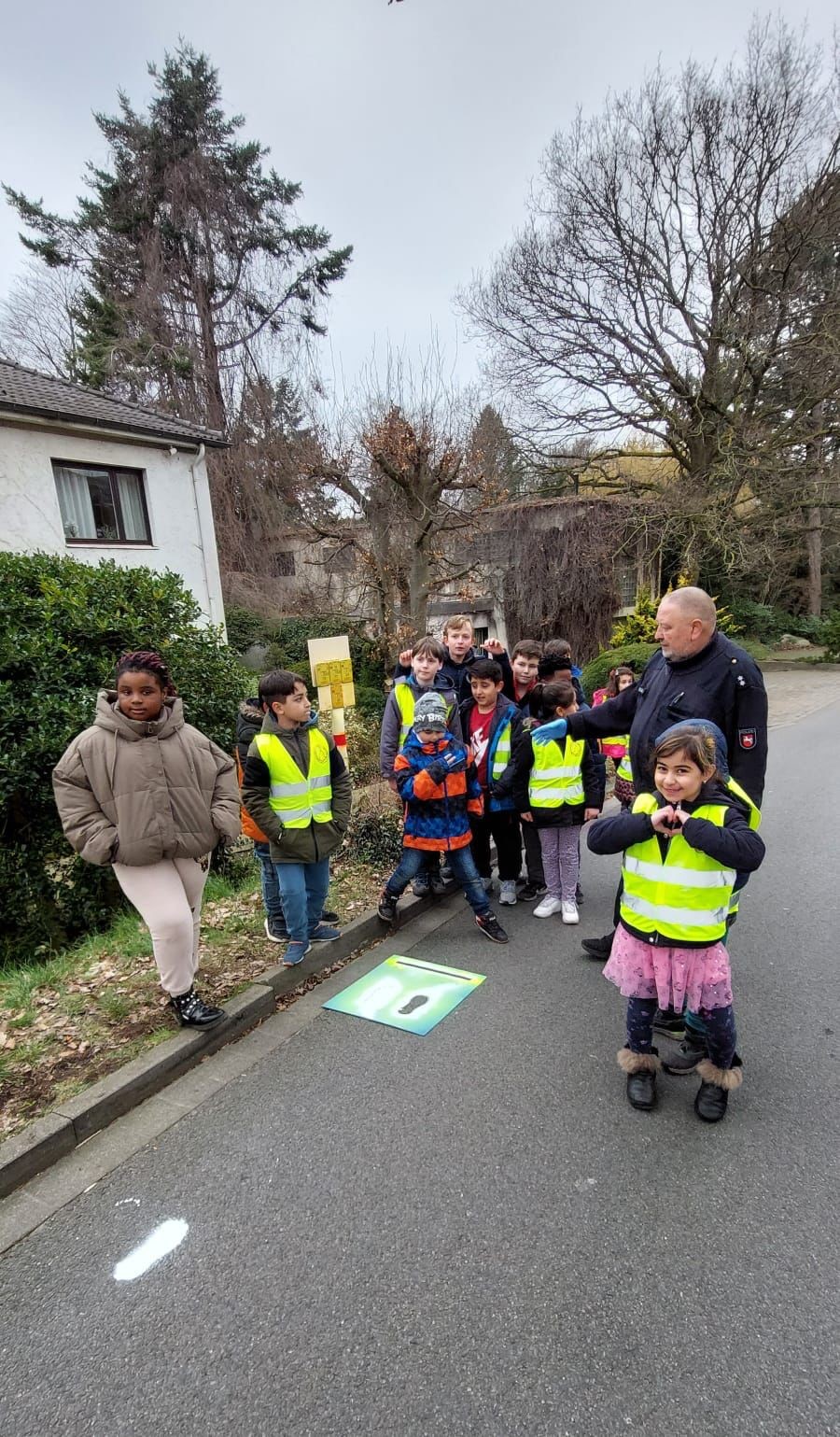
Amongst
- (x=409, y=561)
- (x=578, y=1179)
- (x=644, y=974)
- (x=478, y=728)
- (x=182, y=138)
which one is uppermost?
(x=182, y=138)

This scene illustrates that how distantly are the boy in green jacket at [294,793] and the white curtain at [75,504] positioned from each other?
1213cm

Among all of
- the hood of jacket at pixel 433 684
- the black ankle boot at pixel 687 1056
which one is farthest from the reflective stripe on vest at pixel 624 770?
the black ankle boot at pixel 687 1056

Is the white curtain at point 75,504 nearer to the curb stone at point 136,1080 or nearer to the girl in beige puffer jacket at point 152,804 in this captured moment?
the girl in beige puffer jacket at point 152,804

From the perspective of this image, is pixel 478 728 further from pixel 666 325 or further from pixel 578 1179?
pixel 666 325

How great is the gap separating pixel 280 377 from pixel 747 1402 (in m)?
23.6

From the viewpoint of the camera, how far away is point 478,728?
4.69 m

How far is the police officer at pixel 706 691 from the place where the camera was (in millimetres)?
2879

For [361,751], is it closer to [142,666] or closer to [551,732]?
[551,732]

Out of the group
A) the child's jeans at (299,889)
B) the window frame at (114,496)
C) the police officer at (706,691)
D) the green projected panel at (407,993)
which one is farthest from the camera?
the window frame at (114,496)

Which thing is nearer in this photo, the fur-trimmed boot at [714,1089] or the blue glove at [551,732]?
the fur-trimmed boot at [714,1089]

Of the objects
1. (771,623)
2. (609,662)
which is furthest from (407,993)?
(771,623)

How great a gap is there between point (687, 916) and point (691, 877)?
0.16 m

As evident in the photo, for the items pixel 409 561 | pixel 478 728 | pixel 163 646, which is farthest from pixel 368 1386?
pixel 409 561

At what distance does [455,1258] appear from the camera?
2.13 m
